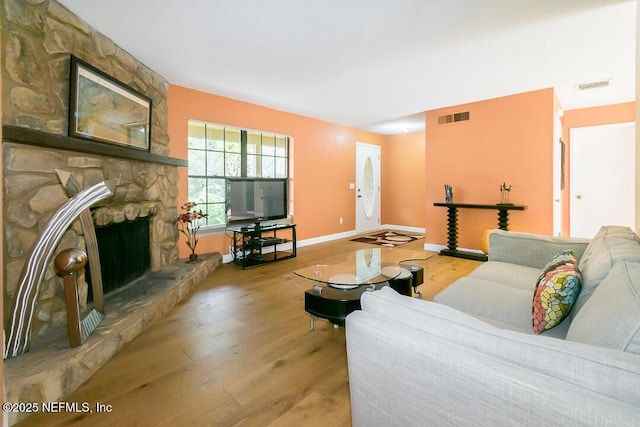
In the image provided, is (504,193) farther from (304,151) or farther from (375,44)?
(304,151)

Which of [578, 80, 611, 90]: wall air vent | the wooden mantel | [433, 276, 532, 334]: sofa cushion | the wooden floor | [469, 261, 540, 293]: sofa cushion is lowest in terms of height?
the wooden floor

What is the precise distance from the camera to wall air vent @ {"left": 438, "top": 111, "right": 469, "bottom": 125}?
4.64 metres

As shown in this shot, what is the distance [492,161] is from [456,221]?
40.4 inches

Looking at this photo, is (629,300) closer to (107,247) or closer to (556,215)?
(107,247)

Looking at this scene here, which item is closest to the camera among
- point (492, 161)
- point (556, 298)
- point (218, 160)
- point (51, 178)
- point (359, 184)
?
point (556, 298)

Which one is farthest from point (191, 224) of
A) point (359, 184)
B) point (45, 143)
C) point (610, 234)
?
point (610, 234)

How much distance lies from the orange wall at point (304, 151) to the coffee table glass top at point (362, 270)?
218 centimetres

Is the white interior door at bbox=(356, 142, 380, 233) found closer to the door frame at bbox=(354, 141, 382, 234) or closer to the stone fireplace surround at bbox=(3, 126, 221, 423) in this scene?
the door frame at bbox=(354, 141, 382, 234)

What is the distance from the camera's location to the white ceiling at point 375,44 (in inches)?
84.9

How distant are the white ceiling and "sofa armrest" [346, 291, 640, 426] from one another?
83.6 inches

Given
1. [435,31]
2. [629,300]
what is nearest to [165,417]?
[629,300]

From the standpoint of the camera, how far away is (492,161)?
14.5ft

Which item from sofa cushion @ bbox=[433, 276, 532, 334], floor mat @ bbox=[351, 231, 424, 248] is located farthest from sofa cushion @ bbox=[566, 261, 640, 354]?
floor mat @ bbox=[351, 231, 424, 248]

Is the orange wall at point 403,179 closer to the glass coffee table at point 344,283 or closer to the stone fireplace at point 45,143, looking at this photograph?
the glass coffee table at point 344,283
